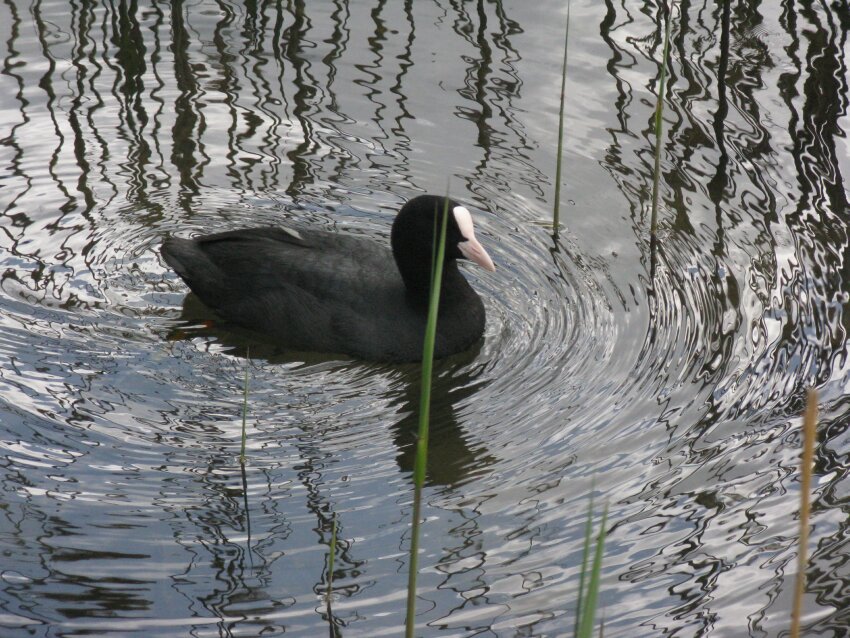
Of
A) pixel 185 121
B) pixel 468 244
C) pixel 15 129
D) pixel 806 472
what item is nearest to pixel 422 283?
pixel 468 244

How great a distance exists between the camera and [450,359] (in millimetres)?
5078

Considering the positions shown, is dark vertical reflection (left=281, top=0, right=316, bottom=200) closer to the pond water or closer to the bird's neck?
the pond water

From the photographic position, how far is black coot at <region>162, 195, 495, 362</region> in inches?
196

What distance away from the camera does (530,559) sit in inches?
150

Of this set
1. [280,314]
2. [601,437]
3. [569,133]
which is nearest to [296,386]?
[280,314]

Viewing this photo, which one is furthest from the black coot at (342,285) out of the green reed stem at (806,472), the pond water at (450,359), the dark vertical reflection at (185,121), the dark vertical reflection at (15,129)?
the green reed stem at (806,472)

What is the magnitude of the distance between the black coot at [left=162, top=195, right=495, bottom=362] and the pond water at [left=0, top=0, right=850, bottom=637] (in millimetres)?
135

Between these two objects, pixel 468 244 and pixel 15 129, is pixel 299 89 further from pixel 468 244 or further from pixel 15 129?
pixel 468 244

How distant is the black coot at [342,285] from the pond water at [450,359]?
5.3 inches

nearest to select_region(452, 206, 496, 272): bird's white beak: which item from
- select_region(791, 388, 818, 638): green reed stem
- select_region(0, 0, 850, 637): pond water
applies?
select_region(0, 0, 850, 637): pond water

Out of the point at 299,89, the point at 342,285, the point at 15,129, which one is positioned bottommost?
the point at 342,285

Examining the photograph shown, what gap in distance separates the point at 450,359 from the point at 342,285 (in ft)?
1.81

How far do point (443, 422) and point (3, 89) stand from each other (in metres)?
3.62

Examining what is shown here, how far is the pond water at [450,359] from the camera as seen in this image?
3717 mm
